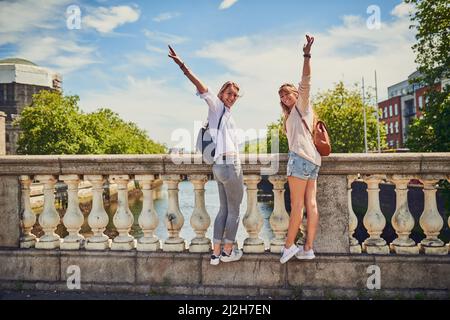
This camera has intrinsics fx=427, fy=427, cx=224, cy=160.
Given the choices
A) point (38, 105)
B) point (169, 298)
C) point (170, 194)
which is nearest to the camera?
point (169, 298)

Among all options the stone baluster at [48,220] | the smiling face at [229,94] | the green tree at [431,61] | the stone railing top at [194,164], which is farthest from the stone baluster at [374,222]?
the green tree at [431,61]

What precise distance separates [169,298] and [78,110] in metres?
44.6

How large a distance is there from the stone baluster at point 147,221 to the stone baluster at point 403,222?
2.54 meters

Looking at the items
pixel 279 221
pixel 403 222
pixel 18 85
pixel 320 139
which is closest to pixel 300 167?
pixel 320 139

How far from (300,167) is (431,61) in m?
15.9

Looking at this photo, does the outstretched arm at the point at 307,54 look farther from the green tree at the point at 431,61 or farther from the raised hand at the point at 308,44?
the green tree at the point at 431,61

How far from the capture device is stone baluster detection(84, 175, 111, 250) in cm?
466

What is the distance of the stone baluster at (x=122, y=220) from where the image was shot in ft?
15.2

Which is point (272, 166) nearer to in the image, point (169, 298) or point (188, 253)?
point (188, 253)

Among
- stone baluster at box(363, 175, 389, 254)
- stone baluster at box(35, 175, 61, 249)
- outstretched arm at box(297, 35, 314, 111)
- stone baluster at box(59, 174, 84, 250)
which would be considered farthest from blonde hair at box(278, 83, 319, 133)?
stone baluster at box(35, 175, 61, 249)

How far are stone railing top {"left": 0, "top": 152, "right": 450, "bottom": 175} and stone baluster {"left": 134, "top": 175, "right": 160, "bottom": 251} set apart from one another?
0.41ft
